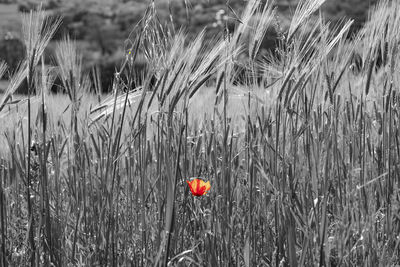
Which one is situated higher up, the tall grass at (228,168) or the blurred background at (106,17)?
the tall grass at (228,168)

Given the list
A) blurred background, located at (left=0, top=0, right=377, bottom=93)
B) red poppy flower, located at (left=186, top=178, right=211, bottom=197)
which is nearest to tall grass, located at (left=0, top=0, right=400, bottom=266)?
red poppy flower, located at (left=186, top=178, right=211, bottom=197)

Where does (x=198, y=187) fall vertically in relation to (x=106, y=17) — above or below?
above

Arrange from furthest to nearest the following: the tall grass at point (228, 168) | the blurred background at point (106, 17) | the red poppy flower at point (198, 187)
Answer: the blurred background at point (106, 17), the red poppy flower at point (198, 187), the tall grass at point (228, 168)

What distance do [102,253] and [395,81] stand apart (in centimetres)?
88

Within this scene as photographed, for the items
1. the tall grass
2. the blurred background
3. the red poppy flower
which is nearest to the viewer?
the tall grass

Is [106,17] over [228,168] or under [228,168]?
under

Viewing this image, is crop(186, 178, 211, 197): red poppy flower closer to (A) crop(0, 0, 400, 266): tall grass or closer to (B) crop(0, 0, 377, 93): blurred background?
(A) crop(0, 0, 400, 266): tall grass

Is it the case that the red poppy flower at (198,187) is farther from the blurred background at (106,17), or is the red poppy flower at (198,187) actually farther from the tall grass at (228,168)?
the blurred background at (106,17)

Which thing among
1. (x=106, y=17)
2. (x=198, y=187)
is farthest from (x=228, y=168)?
(x=106, y=17)

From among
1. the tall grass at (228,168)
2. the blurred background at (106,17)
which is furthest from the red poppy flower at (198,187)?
the blurred background at (106,17)

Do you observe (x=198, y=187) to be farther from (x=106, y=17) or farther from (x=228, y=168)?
(x=106, y=17)

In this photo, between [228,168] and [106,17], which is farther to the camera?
[106,17]

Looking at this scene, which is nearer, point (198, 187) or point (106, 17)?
point (198, 187)

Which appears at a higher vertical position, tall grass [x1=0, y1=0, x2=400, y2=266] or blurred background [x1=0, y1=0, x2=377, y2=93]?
tall grass [x1=0, y1=0, x2=400, y2=266]
